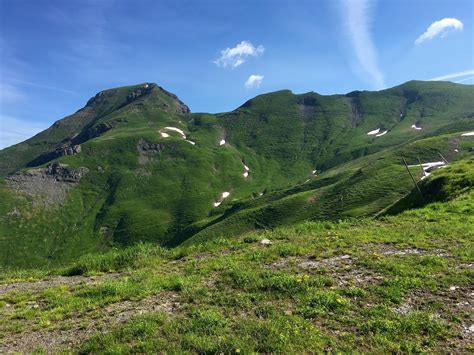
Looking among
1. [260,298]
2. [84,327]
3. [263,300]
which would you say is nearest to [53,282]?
[84,327]

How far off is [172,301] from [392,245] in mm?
11877

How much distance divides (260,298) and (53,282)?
10250 mm

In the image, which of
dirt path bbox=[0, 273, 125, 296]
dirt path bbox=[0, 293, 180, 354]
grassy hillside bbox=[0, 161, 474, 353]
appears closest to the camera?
grassy hillside bbox=[0, 161, 474, 353]

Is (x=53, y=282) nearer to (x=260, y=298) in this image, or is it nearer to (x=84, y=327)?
(x=84, y=327)

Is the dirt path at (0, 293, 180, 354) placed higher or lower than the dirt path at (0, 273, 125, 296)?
lower

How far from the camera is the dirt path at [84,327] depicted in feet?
34.0

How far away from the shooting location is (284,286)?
13.4 m

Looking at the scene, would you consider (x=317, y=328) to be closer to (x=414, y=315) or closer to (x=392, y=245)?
(x=414, y=315)

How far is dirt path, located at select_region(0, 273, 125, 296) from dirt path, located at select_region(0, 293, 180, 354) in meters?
3.85

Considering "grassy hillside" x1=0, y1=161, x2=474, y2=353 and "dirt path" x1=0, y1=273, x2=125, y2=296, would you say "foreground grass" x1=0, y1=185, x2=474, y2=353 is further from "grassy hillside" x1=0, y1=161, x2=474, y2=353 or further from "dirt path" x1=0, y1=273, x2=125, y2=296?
"dirt path" x1=0, y1=273, x2=125, y2=296

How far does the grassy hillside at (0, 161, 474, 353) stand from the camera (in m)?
10.0

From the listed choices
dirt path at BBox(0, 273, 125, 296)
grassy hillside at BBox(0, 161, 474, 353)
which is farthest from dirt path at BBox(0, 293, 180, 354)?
dirt path at BBox(0, 273, 125, 296)

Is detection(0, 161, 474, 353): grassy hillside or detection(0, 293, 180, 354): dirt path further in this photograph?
detection(0, 293, 180, 354): dirt path

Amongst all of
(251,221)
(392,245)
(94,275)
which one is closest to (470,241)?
(392,245)
